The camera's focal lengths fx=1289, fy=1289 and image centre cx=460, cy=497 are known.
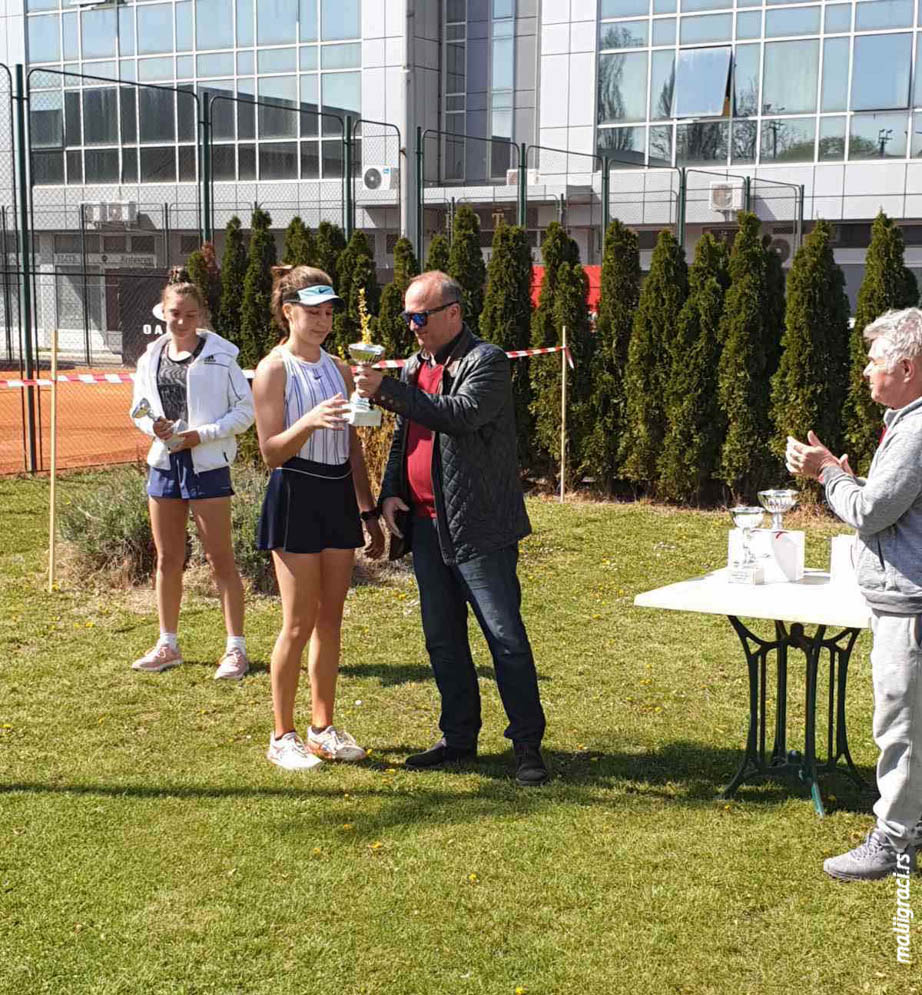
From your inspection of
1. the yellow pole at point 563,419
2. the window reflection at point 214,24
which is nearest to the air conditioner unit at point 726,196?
the window reflection at point 214,24

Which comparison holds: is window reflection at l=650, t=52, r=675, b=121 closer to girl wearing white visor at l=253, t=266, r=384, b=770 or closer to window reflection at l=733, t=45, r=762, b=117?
window reflection at l=733, t=45, r=762, b=117

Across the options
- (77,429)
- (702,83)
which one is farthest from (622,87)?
(77,429)

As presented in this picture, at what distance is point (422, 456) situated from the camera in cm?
499

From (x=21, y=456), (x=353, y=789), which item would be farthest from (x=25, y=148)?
(x=353, y=789)

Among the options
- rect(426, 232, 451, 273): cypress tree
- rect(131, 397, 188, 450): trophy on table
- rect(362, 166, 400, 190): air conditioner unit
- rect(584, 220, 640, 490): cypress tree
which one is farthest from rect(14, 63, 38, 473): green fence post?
rect(362, 166, 400, 190): air conditioner unit

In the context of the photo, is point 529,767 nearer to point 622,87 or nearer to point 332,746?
point 332,746

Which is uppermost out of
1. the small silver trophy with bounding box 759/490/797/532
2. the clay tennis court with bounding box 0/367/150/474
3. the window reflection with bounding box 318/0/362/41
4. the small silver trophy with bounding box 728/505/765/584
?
the window reflection with bounding box 318/0/362/41

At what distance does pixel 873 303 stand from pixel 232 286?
6.63 metres

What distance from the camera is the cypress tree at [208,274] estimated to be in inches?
543

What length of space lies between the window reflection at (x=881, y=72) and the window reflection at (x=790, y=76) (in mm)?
920

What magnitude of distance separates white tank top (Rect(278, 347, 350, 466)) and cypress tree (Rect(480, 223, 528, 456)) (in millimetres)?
7945

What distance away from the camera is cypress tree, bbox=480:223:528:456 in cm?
1293

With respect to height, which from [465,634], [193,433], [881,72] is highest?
[881,72]

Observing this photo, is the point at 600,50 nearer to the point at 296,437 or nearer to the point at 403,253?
the point at 403,253
